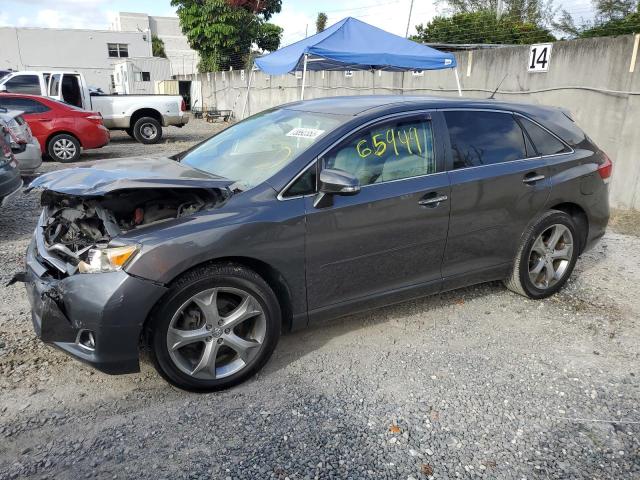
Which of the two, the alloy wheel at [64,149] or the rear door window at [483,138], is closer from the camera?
the rear door window at [483,138]

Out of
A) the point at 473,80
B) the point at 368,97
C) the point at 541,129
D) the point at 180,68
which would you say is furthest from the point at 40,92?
the point at 180,68

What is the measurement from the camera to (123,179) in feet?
9.60

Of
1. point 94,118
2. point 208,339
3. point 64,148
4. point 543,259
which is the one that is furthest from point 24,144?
point 543,259

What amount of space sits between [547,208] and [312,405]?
2495 mm

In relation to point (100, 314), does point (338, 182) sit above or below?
above

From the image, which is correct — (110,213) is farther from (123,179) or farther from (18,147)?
(18,147)

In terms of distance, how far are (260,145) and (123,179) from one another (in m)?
1.08

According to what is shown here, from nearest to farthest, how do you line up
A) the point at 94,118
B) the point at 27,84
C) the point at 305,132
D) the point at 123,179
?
the point at 123,179
the point at 305,132
the point at 94,118
the point at 27,84

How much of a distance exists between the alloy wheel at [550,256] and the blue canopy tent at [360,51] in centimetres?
651

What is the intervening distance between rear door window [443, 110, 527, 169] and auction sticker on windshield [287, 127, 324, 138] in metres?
1.00

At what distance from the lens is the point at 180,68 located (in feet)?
145

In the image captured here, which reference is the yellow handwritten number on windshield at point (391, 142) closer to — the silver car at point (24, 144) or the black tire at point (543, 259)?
the black tire at point (543, 259)

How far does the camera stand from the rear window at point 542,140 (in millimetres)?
4145

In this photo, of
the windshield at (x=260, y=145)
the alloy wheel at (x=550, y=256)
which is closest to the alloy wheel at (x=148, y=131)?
the windshield at (x=260, y=145)
